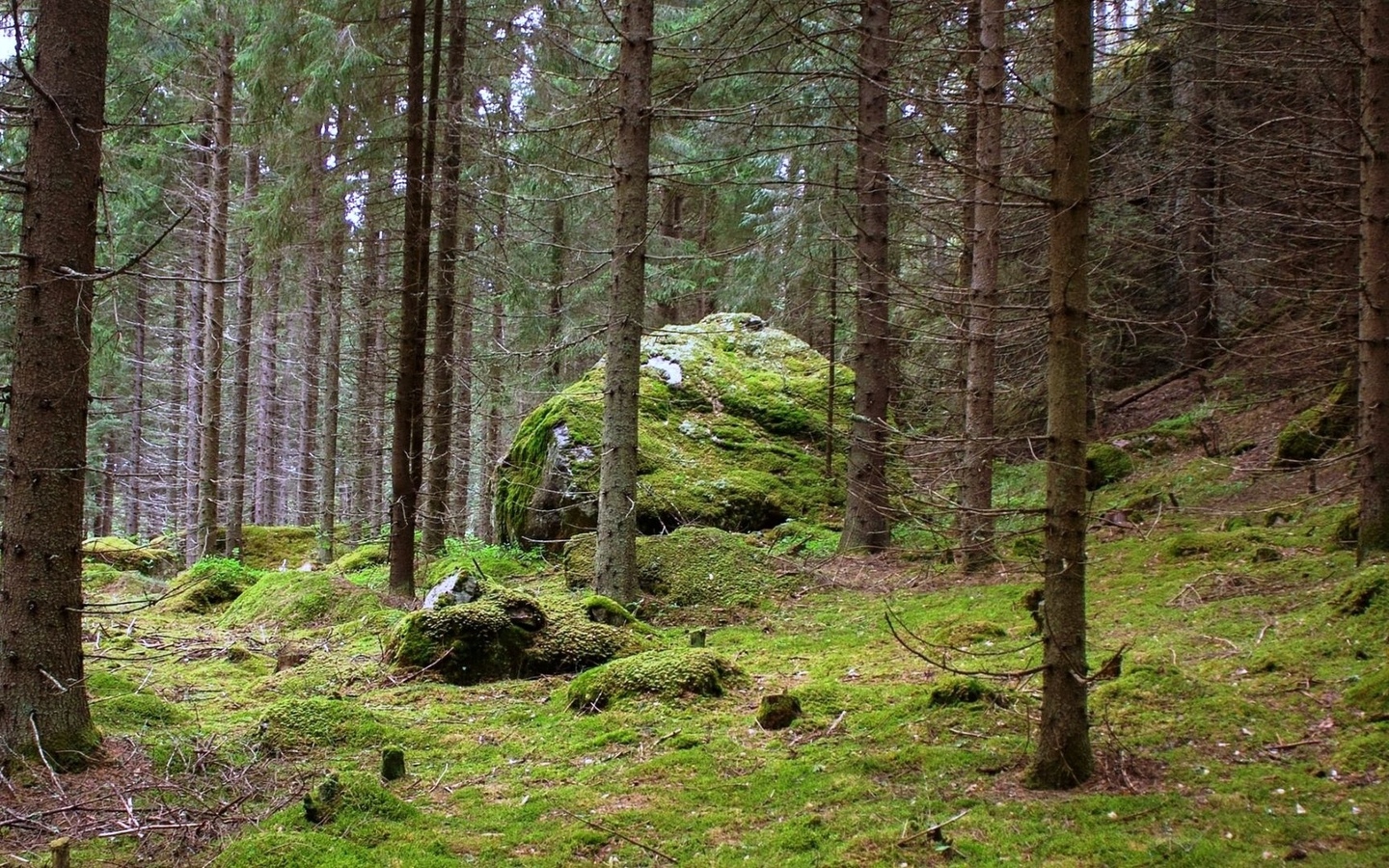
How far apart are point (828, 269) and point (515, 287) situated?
5221 mm

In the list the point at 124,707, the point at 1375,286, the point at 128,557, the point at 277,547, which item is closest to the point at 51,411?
the point at 124,707

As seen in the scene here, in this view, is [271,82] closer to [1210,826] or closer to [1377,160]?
[1377,160]

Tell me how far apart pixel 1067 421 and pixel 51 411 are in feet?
16.9

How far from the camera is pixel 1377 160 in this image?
6.19 meters

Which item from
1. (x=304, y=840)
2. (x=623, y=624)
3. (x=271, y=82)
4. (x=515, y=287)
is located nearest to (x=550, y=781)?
(x=304, y=840)

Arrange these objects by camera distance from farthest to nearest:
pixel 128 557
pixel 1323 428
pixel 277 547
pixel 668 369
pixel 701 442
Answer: pixel 277 547, pixel 128 557, pixel 668 369, pixel 701 442, pixel 1323 428

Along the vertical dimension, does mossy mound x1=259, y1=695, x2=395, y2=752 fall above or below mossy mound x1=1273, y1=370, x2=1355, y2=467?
below

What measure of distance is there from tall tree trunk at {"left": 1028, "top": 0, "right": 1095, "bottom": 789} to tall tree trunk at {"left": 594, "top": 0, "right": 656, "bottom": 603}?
188 inches

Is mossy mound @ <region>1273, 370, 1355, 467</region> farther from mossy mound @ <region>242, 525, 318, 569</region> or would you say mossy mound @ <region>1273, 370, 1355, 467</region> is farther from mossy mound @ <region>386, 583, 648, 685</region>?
mossy mound @ <region>242, 525, 318, 569</region>

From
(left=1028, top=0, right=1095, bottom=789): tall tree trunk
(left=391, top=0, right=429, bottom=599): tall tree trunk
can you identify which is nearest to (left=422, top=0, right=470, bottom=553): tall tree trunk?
(left=391, top=0, right=429, bottom=599): tall tree trunk

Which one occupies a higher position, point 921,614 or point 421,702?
point 921,614

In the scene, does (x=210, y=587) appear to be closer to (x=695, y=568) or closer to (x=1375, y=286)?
(x=695, y=568)

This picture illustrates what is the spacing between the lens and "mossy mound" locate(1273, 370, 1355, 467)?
10.3m

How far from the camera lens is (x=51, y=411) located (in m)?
4.52
